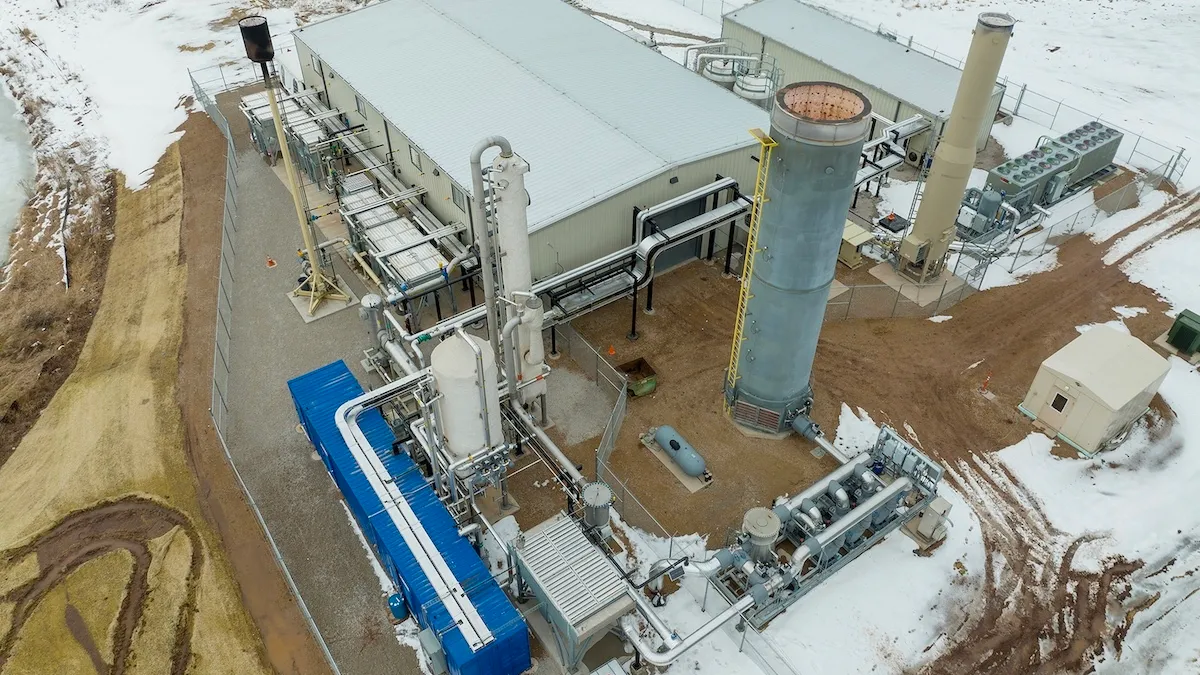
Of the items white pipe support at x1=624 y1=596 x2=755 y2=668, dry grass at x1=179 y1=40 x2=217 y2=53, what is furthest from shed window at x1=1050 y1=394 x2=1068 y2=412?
dry grass at x1=179 y1=40 x2=217 y2=53

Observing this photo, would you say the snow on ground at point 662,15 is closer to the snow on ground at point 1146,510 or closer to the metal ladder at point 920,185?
the metal ladder at point 920,185

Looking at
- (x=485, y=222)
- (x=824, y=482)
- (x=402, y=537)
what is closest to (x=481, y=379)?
(x=485, y=222)

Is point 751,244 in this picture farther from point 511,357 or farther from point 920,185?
point 920,185

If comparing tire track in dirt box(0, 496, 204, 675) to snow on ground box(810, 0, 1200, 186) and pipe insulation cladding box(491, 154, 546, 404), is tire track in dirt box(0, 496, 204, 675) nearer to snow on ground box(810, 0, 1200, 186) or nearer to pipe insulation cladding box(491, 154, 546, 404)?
pipe insulation cladding box(491, 154, 546, 404)

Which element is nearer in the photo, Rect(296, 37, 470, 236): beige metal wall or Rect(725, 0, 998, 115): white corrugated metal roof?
Rect(296, 37, 470, 236): beige metal wall

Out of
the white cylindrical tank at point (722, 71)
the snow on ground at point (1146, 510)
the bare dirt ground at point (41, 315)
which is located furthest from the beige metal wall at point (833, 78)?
the bare dirt ground at point (41, 315)

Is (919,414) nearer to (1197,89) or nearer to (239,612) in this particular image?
(239,612)
